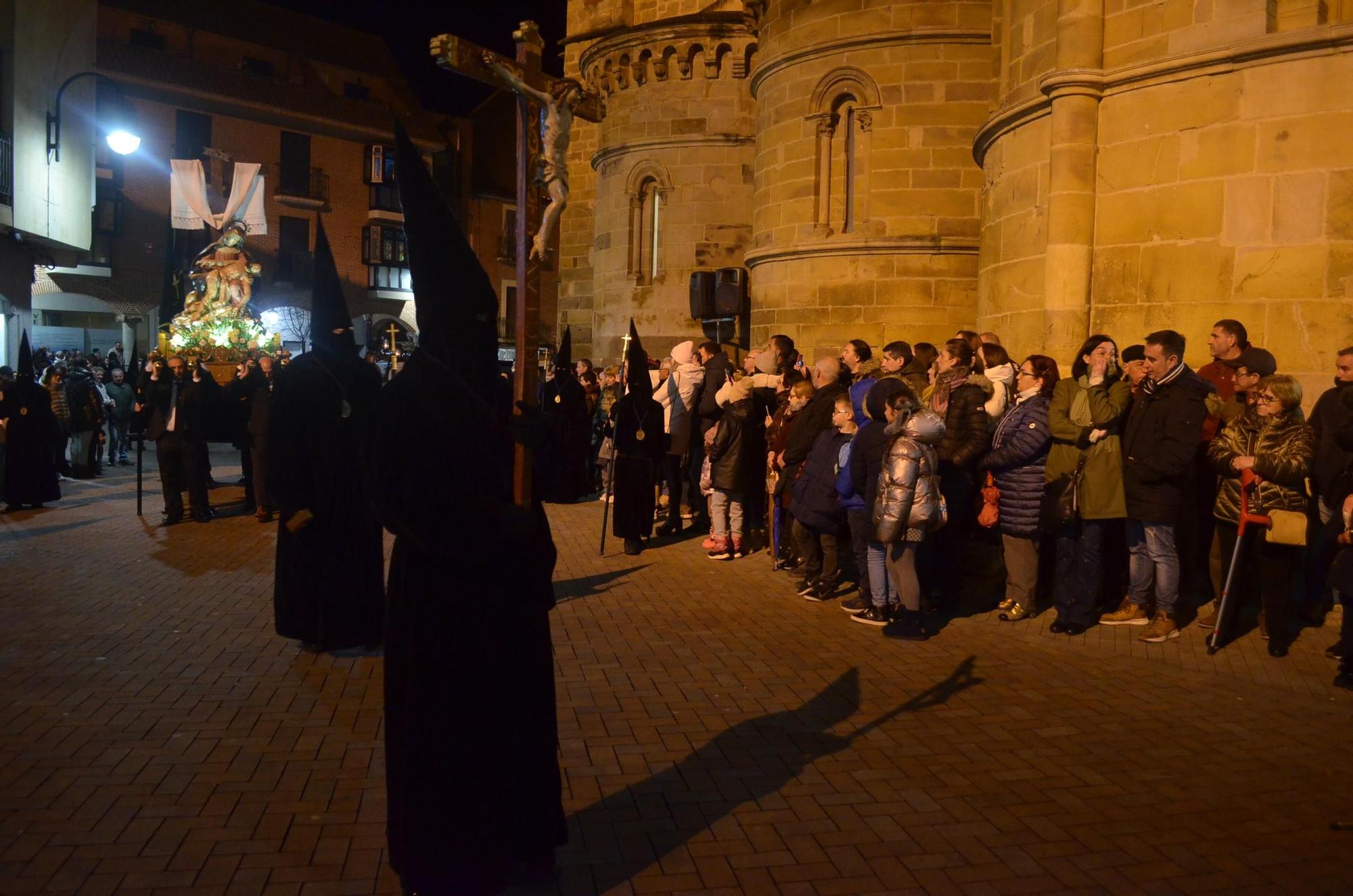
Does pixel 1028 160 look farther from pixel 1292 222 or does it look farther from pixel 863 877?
pixel 863 877

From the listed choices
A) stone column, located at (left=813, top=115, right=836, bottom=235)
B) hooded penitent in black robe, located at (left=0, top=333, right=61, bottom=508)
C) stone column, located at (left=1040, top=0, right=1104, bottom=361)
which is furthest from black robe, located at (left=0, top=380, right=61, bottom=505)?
stone column, located at (left=1040, top=0, right=1104, bottom=361)

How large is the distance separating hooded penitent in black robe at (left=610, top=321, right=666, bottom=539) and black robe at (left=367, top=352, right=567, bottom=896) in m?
8.13

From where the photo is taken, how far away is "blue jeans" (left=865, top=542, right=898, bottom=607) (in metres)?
8.62

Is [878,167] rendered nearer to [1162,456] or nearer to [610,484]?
[610,484]

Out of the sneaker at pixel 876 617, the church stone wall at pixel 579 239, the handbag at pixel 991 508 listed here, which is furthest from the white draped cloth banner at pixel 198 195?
the handbag at pixel 991 508

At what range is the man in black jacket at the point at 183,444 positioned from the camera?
13461 mm

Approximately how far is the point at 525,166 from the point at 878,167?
1314cm

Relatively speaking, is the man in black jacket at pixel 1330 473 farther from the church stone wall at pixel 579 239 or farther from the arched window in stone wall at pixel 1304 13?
the church stone wall at pixel 579 239

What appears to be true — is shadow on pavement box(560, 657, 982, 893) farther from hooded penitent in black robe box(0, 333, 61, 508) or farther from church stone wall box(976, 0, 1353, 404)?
hooded penitent in black robe box(0, 333, 61, 508)

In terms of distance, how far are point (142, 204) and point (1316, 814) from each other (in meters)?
44.6

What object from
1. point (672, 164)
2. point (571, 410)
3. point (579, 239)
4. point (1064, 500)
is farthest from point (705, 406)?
point (579, 239)

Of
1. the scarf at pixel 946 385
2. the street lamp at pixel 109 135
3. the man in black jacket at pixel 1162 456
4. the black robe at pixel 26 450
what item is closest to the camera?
the man in black jacket at pixel 1162 456

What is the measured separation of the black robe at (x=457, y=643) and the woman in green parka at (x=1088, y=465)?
5492mm

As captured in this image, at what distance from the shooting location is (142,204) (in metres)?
42.1
